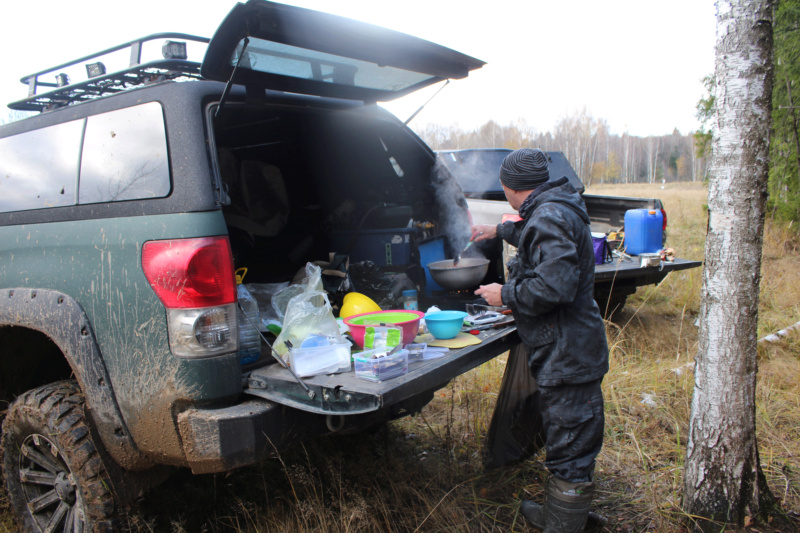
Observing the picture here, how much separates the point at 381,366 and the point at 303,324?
0.58 metres

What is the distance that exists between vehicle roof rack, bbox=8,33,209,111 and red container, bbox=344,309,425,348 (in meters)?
1.45

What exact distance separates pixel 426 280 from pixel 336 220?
Result: 985 mm

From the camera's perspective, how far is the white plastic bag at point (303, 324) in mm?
2170

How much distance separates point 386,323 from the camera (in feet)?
7.23

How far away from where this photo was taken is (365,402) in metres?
1.66

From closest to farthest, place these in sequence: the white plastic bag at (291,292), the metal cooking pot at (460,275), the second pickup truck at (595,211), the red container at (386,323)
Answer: the red container at (386,323) < the white plastic bag at (291,292) < the metal cooking pot at (460,275) < the second pickup truck at (595,211)

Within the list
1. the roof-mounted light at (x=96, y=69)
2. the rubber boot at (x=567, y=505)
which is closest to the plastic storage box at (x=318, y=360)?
the rubber boot at (x=567, y=505)

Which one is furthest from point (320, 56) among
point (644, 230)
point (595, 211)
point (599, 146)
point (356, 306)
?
point (599, 146)

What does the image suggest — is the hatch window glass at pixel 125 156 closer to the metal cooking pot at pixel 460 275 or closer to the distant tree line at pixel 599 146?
the metal cooking pot at pixel 460 275

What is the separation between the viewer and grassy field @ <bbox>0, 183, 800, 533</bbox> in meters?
2.45

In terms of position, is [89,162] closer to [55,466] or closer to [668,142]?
[55,466]

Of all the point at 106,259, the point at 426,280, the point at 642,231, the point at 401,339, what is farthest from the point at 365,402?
the point at 642,231

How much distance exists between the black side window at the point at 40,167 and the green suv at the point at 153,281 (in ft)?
0.03

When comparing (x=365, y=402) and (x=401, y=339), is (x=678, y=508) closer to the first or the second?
(x=401, y=339)
